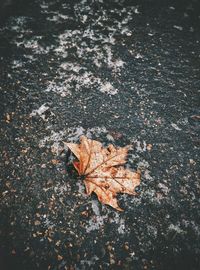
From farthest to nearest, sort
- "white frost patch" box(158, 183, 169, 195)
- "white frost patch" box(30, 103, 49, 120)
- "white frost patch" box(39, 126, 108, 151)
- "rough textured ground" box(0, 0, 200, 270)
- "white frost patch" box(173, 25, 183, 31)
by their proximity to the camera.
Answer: "white frost patch" box(173, 25, 183, 31), "white frost patch" box(30, 103, 49, 120), "white frost patch" box(39, 126, 108, 151), "white frost patch" box(158, 183, 169, 195), "rough textured ground" box(0, 0, 200, 270)

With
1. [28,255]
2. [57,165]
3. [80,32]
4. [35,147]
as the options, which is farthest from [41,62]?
[28,255]

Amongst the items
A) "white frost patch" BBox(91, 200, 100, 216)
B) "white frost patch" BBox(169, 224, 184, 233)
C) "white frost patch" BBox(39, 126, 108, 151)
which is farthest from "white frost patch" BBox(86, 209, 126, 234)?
"white frost patch" BBox(39, 126, 108, 151)

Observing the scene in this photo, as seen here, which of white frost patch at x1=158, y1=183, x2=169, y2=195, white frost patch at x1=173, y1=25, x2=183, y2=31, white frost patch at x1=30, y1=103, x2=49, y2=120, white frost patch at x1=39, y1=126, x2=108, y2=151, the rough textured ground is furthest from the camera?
white frost patch at x1=173, y1=25, x2=183, y2=31

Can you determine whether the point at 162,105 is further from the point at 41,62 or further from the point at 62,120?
the point at 41,62

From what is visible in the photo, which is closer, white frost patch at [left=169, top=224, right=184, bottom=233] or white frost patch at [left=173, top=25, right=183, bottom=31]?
white frost patch at [left=169, top=224, right=184, bottom=233]

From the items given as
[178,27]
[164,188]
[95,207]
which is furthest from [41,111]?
[178,27]

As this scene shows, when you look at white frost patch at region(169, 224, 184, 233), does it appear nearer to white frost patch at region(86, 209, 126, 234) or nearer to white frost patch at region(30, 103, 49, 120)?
white frost patch at region(86, 209, 126, 234)

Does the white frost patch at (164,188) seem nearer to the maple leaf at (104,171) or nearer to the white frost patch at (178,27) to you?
the maple leaf at (104,171)
